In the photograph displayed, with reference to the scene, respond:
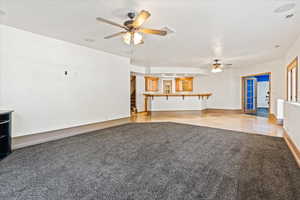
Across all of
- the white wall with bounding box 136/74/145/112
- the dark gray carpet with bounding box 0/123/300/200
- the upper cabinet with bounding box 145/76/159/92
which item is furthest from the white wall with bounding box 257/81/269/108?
the dark gray carpet with bounding box 0/123/300/200

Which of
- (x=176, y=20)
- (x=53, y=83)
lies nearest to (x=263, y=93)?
(x=176, y=20)

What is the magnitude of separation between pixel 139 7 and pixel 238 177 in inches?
116

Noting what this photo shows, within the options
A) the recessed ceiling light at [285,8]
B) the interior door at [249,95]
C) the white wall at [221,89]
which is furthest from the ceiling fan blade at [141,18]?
the interior door at [249,95]

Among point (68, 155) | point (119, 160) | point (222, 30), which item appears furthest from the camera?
point (222, 30)

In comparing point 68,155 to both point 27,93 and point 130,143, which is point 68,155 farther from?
point 27,93

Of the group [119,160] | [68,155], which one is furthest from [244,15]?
[68,155]

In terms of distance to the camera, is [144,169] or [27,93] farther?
[27,93]

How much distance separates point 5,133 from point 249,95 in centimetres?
1059

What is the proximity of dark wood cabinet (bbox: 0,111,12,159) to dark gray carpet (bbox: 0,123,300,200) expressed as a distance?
6.7 inches

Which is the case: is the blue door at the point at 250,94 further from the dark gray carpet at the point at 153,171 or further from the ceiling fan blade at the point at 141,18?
the ceiling fan blade at the point at 141,18

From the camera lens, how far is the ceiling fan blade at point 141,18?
241 cm

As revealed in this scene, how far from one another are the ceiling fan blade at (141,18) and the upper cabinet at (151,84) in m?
7.29

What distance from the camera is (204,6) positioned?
2703mm

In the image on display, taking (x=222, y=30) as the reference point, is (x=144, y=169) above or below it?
below
